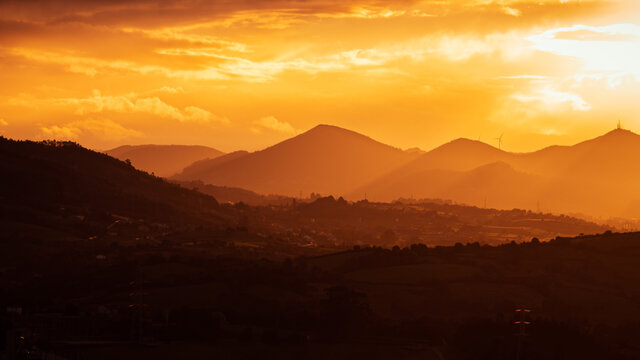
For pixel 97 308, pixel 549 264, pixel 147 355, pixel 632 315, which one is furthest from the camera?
pixel 549 264

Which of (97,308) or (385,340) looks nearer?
(385,340)

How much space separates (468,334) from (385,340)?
26.4 feet

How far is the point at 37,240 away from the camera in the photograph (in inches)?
7613

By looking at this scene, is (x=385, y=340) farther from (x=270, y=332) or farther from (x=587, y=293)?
(x=587, y=293)

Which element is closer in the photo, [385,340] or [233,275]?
[385,340]

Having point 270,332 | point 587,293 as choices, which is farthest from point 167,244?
point 270,332

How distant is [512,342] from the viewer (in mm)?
94562

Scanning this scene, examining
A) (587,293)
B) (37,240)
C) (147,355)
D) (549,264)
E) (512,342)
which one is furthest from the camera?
(37,240)

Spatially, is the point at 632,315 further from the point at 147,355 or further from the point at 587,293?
the point at 147,355

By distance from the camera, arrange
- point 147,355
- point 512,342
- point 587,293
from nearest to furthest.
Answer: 1. point 147,355
2. point 512,342
3. point 587,293

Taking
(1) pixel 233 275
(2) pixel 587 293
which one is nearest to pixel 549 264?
(2) pixel 587 293

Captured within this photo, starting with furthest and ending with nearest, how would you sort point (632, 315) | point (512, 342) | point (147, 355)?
point (632, 315) < point (512, 342) < point (147, 355)

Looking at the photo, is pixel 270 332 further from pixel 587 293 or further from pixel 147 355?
pixel 587 293

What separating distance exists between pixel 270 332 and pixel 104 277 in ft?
188
